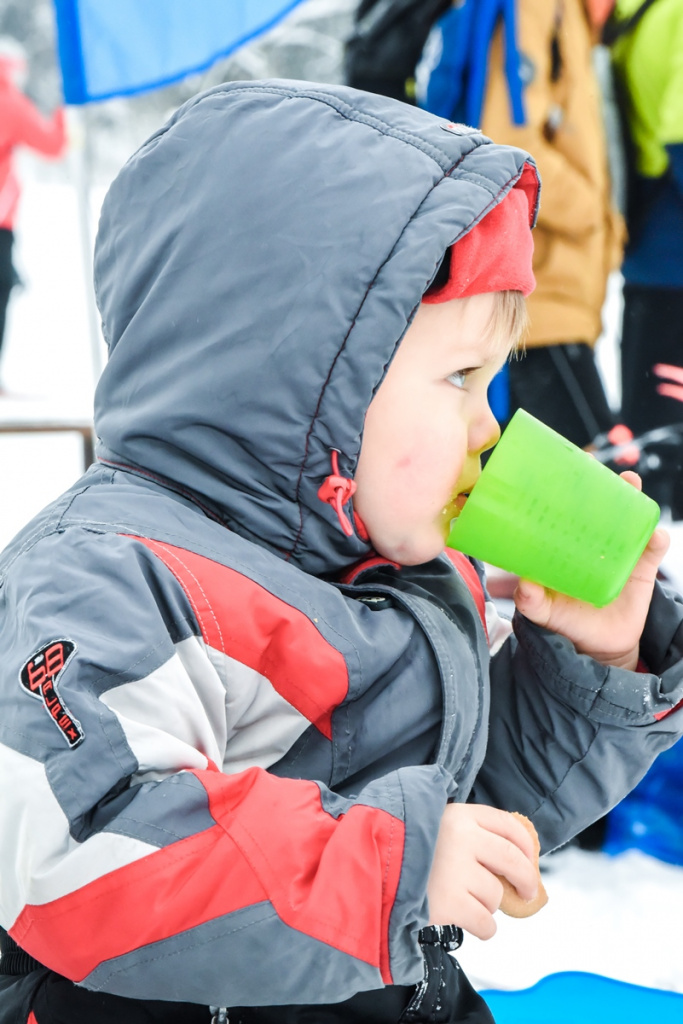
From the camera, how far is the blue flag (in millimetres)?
2088

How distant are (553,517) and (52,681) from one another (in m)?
0.44

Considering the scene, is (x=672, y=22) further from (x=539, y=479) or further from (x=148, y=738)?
(x=148, y=738)

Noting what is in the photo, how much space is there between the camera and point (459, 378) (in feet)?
2.98

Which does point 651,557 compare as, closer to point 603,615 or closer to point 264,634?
point 603,615

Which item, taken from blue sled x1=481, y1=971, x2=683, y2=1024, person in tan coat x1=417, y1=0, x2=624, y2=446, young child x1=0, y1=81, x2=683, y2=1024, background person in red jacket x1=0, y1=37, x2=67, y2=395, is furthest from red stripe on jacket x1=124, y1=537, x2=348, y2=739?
background person in red jacket x1=0, y1=37, x2=67, y2=395

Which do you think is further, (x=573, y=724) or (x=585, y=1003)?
(x=585, y=1003)

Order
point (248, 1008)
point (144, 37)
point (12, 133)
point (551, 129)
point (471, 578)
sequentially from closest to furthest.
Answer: point (248, 1008) → point (471, 578) → point (144, 37) → point (551, 129) → point (12, 133)

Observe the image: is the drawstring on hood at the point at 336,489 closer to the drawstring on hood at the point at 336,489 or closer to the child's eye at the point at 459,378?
the drawstring on hood at the point at 336,489

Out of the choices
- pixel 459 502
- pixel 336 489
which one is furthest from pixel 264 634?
pixel 459 502

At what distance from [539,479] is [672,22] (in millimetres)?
1760

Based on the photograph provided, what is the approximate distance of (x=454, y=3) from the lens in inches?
90.6

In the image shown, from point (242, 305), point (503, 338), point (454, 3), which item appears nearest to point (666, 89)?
point (454, 3)

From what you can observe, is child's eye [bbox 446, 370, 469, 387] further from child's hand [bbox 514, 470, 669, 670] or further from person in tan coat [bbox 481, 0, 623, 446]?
person in tan coat [bbox 481, 0, 623, 446]

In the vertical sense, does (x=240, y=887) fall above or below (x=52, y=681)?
A: below
